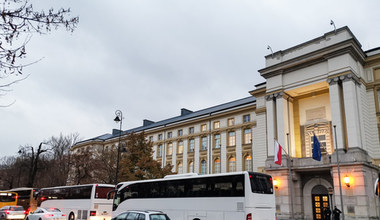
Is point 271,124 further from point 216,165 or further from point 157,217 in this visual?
point 157,217

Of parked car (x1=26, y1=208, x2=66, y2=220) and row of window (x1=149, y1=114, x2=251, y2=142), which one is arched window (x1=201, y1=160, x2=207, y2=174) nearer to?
row of window (x1=149, y1=114, x2=251, y2=142)

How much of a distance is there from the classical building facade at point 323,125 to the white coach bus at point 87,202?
1628 centimetres

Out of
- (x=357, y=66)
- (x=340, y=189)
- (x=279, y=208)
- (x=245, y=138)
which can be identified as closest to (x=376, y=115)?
(x=357, y=66)

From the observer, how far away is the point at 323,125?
1293 inches

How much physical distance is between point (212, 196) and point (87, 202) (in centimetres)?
1355

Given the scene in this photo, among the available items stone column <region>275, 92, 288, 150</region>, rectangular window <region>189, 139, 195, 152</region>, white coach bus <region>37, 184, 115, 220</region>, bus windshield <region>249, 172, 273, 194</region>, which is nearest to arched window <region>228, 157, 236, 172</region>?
rectangular window <region>189, 139, 195, 152</region>

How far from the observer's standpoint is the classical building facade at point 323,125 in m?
26.9

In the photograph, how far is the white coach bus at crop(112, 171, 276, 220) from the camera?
1714 cm

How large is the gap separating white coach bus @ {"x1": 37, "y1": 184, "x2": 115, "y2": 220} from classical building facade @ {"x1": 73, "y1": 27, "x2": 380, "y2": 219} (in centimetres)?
1628

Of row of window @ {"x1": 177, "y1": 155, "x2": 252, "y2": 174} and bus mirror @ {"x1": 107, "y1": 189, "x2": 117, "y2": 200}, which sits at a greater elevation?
row of window @ {"x1": 177, "y1": 155, "x2": 252, "y2": 174}

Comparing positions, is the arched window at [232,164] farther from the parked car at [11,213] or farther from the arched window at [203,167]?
the parked car at [11,213]

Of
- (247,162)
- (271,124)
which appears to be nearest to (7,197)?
(247,162)

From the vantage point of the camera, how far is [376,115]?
98.9ft

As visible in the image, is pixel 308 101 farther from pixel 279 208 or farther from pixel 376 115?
pixel 279 208
